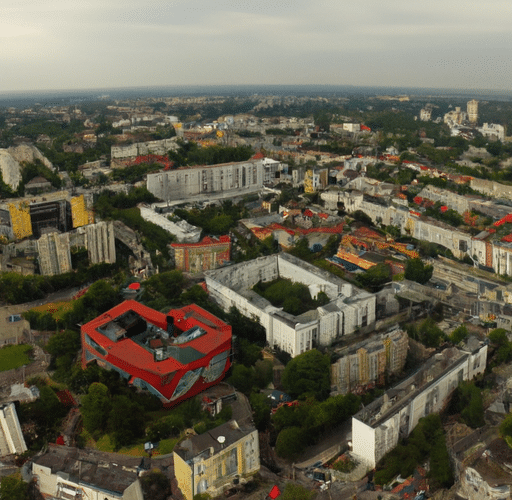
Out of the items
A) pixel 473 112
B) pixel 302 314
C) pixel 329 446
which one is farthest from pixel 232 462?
pixel 473 112

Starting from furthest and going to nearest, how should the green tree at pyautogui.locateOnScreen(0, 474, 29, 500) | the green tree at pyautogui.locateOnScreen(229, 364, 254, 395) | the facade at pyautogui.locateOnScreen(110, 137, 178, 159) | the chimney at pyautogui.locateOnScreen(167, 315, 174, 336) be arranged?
the facade at pyautogui.locateOnScreen(110, 137, 178, 159) → the chimney at pyautogui.locateOnScreen(167, 315, 174, 336) → the green tree at pyautogui.locateOnScreen(229, 364, 254, 395) → the green tree at pyautogui.locateOnScreen(0, 474, 29, 500)

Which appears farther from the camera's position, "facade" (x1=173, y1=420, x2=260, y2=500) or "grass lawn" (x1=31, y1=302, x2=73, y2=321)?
"grass lawn" (x1=31, y1=302, x2=73, y2=321)

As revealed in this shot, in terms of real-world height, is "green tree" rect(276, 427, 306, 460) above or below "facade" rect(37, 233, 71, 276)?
below

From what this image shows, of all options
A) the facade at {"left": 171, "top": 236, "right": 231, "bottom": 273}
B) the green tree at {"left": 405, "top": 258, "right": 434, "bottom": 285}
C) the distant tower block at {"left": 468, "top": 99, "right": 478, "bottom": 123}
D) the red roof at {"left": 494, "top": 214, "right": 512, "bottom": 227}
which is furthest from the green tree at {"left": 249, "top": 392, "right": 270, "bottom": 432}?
the distant tower block at {"left": 468, "top": 99, "right": 478, "bottom": 123}

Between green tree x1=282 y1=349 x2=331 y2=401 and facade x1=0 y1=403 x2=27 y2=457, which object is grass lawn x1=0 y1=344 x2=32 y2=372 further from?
green tree x1=282 y1=349 x2=331 y2=401

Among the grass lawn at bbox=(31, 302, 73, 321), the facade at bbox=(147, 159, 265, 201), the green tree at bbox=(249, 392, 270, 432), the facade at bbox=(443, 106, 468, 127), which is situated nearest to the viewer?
the green tree at bbox=(249, 392, 270, 432)

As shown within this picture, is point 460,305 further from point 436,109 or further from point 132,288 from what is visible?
point 436,109

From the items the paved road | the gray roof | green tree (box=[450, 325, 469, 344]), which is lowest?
the paved road
